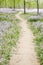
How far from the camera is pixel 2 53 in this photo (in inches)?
359

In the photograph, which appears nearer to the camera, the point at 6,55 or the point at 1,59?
the point at 1,59

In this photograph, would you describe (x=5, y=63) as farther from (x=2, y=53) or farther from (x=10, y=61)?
(x=2, y=53)

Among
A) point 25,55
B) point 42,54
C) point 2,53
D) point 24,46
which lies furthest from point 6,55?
point 24,46

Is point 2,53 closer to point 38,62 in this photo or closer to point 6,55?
point 6,55

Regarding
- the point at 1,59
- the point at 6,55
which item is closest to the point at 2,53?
the point at 6,55

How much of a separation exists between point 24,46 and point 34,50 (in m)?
1.08

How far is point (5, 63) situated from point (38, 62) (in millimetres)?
1314

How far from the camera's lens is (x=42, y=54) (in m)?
8.99

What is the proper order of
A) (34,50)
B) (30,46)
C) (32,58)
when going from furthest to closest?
(30,46) < (34,50) < (32,58)

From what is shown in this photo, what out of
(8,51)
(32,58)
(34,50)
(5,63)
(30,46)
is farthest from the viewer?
(30,46)

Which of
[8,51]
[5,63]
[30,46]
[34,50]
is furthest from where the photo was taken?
[30,46]

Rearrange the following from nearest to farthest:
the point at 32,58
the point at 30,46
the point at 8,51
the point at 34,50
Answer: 1. the point at 32,58
2. the point at 8,51
3. the point at 34,50
4. the point at 30,46

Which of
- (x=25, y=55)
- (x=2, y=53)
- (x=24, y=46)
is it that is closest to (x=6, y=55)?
(x=2, y=53)

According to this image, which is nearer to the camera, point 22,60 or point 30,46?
point 22,60
